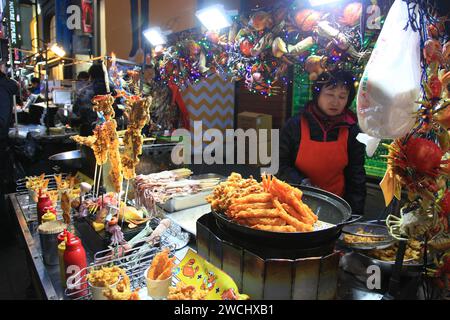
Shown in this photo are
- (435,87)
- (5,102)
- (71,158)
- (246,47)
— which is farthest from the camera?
(5,102)

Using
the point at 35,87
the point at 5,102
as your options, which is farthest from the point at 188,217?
the point at 35,87

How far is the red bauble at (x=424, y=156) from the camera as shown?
1175 mm

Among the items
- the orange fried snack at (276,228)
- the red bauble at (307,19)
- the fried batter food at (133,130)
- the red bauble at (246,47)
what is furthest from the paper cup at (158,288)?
the red bauble at (246,47)

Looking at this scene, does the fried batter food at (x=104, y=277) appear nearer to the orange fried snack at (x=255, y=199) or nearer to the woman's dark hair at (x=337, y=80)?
the orange fried snack at (x=255, y=199)

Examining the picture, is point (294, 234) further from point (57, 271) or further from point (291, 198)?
point (57, 271)

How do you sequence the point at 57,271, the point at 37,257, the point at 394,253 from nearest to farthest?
the point at 394,253 → the point at 57,271 → the point at 37,257

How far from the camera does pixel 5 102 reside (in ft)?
12.9

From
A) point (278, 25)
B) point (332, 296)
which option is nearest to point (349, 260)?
point (332, 296)

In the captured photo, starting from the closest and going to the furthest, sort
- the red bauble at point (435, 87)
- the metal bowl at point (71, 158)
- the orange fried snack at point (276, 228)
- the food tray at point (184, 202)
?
the red bauble at point (435, 87) → the orange fried snack at point (276, 228) → the food tray at point (184, 202) → the metal bowl at point (71, 158)

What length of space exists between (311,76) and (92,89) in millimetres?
3327

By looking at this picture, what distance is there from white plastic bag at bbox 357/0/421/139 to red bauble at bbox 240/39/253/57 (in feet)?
5.61

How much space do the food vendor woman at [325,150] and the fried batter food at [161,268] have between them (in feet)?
4.56

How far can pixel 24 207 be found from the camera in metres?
2.51

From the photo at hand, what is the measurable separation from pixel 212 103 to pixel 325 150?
6301mm
